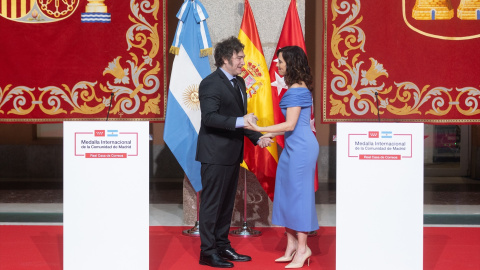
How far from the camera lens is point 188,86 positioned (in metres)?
6.32

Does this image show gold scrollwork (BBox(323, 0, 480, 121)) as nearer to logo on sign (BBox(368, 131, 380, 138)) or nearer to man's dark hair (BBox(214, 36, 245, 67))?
man's dark hair (BBox(214, 36, 245, 67))

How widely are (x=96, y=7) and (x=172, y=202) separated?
2560mm

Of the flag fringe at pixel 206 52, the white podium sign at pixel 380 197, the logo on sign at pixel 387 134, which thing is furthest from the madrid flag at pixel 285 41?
the logo on sign at pixel 387 134

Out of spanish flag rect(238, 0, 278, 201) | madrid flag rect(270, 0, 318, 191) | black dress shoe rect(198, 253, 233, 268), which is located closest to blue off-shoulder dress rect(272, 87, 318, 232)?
black dress shoe rect(198, 253, 233, 268)

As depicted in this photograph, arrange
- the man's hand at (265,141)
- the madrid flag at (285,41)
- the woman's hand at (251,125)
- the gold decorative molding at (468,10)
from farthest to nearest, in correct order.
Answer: the gold decorative molding at (468,10)
the madrid flag at (285,41)
the man's hand at (265,141)
the woman's hand at (251,125)

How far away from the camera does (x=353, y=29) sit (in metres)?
6.97

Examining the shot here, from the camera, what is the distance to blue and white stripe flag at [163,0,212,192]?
6.29 meters

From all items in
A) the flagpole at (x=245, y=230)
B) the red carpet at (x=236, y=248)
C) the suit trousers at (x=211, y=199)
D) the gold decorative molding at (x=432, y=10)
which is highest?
the gold decorative molding at (x=432, y=10)

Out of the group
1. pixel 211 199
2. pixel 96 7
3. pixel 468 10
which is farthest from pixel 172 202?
pixel 468 10

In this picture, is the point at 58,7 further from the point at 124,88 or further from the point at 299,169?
the point at 299,169

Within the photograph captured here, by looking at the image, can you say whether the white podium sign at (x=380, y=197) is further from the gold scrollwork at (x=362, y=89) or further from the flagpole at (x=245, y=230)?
the gold scrollwork at (x=362, y=89)

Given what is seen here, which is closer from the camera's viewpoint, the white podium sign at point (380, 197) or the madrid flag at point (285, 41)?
the white podium sign at point (380, 197)

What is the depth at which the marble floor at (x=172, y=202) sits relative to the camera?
23.1 ft

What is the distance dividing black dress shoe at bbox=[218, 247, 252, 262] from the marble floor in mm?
1657
